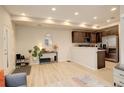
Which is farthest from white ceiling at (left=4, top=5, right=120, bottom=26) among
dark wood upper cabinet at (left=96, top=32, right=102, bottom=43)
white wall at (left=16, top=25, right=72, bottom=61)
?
dark wood upper cabinet at (left=96, top=32, right=102, bottom=43)

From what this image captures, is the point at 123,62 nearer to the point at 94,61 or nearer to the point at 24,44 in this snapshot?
the point at 94,61

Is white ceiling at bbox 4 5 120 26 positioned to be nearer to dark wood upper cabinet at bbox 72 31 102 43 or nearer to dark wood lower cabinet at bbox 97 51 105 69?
dark wood lower cabinet at bbox 97 51 105 69

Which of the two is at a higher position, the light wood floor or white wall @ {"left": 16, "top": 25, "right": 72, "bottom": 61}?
white wall @ {"left": 16, "top": 25, "right": 72, "bottom": 61}

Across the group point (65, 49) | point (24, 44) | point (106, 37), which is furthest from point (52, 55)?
point (106, 37)

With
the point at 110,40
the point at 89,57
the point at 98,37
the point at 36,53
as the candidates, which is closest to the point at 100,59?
the point at 89,57

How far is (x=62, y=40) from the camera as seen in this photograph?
940 cm

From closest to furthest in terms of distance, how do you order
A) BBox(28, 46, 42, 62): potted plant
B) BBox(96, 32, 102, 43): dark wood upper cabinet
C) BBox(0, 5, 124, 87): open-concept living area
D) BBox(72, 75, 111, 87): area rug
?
BBox(72, 75, 111, 87): area rug
BBox(0, 5, 124, 87): open-concept living area
BBox(28, 46, 42, 62): potted plant
BBox(96, 32, 102, 43): dark wood upper cabinet

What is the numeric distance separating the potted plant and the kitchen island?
252cm

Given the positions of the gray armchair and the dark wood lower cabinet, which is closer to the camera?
the gray armchair

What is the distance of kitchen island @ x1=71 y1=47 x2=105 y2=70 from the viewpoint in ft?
20.3

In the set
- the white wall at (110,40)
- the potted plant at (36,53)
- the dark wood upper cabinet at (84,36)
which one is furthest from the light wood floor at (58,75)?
the dark wood upper cabinet at (84,36)

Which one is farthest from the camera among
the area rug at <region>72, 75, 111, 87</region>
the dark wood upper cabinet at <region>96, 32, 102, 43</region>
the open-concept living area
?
the dark wood upper cabinet at <region>96, 32, 102, 43</region>
